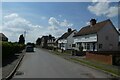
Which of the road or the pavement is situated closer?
the pavement

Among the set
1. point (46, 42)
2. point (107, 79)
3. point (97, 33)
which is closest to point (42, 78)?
point (107, 79)

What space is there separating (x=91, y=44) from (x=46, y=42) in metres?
100

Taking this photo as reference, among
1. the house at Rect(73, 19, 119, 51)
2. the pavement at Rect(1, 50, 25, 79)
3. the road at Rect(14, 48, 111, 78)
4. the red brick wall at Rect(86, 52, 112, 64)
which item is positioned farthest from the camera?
the house at Rect(73, 19, 119, 51)

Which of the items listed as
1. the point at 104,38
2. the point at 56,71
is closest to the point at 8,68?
the point at 56,71

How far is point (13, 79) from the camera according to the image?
41.1ft

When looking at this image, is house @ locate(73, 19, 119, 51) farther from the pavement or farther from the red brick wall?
the pavement

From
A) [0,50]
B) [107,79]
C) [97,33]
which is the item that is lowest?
[107,79]

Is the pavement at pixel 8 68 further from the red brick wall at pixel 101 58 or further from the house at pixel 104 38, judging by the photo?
the house at pixel 104 38

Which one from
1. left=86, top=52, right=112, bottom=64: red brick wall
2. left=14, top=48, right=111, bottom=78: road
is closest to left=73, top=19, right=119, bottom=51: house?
left=86, top=52, right=112, bottom=64: red brick wall

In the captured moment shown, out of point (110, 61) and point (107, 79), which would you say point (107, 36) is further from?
point (107, 79)

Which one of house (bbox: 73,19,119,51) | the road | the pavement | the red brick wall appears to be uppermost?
house (bbox: 73,19,119,51)

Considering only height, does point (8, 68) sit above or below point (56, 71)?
above

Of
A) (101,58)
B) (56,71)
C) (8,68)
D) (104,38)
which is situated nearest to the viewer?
(56,71)

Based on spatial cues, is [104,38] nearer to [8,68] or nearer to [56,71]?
[56,71]
